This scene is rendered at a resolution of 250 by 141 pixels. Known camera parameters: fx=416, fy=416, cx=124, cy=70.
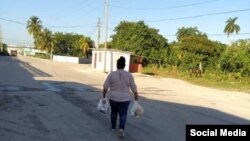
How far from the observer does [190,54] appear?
56.4m

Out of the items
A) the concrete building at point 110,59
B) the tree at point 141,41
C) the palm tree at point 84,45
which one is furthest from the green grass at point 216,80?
the palm tree at point 84,45

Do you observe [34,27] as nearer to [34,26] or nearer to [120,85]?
[34,26]

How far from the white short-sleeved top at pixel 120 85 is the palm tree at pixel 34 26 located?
4266 inches

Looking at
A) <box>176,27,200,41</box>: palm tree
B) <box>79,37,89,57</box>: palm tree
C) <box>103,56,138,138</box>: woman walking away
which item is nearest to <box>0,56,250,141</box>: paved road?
<box>103,56,138,138</box>: woman walking away

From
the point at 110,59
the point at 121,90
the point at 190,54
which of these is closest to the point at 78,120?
the point at 121,90

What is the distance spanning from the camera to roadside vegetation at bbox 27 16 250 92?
41.2m

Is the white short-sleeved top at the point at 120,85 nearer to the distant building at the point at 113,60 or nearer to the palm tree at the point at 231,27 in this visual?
the distant building at the point at 113,60

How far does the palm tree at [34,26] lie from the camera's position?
115m

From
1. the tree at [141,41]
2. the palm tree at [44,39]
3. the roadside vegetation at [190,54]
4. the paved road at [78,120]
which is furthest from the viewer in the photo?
the palm tree at [44,39]

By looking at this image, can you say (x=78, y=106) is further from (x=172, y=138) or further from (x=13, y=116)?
(x=172, y=138)

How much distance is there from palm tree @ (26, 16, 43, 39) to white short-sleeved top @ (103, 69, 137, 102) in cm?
10835

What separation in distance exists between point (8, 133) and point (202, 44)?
58.1 m

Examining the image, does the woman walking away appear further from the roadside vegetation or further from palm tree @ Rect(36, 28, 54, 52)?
palm tree @ Rect(36, 28, 54, 52)

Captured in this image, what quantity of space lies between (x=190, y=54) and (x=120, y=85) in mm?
48405
